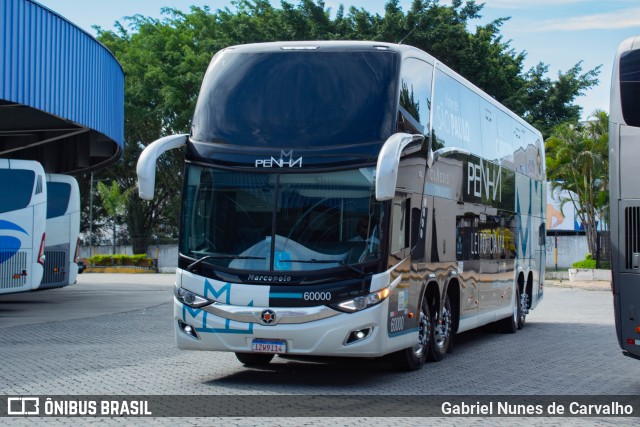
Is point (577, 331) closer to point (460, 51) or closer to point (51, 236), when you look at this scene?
point (51, 236)

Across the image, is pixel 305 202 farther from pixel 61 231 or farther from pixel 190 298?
pixel 61 231

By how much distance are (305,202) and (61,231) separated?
54.4 feet

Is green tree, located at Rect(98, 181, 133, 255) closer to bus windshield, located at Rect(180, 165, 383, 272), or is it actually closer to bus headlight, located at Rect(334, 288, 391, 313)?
bus windshield, located at Rect(180, 165, 383, 272)

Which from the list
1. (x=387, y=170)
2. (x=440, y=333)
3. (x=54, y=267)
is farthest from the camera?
(x=54, y=267)

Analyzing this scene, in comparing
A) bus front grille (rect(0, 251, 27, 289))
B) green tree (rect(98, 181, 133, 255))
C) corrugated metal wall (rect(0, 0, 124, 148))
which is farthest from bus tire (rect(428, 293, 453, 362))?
green tree (rect(98, 181, 133, 255))

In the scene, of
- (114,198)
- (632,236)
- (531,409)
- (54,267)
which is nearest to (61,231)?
(54,267)

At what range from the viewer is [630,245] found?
35.7 feet

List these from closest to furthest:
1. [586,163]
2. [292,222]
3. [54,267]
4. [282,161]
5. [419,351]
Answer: [292,222] < [282,161] < [419,351] < [54,267] < [586,163]

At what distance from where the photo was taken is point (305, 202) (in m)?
11.2

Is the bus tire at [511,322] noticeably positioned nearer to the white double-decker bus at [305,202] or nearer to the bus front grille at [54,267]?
the white double-decker bus at [305,202]

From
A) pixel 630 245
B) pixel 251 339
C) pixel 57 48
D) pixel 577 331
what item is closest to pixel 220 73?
pixel 251 339

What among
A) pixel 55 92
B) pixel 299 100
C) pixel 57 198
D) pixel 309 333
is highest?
pixel 55 92

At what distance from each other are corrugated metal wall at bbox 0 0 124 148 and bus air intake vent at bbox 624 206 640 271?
14296 mm

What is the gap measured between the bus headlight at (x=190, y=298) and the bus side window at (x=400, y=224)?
2.16 m
